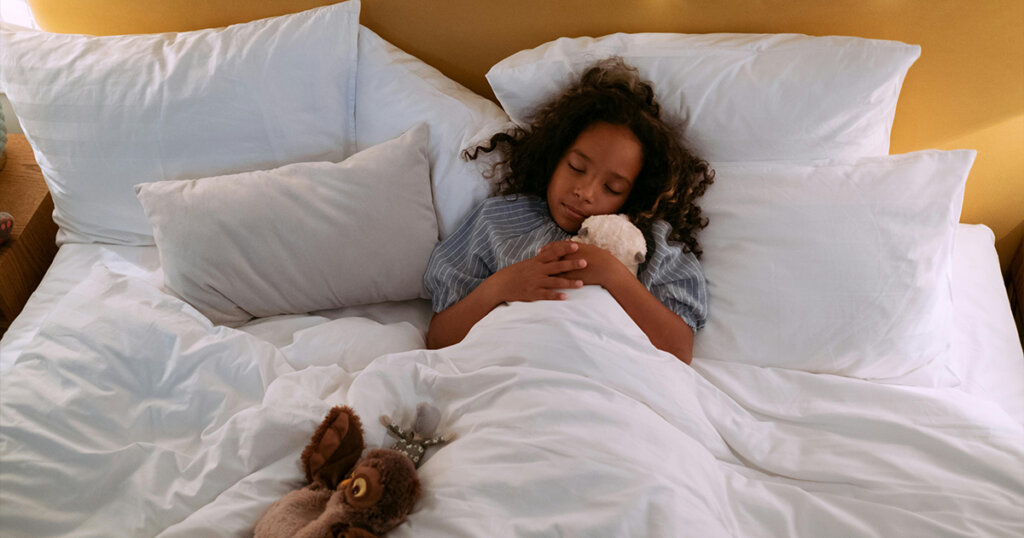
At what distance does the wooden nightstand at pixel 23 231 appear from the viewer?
1.35 meters

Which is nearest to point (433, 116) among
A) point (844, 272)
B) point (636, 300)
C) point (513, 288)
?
point (513, 288)

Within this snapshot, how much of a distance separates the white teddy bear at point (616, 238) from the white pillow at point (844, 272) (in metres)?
0.16

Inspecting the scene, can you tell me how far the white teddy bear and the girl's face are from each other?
6 cm

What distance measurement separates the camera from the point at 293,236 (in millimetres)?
1231

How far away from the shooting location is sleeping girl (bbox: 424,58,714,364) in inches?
45.9

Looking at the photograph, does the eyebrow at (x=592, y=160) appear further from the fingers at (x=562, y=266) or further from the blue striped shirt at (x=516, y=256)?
the fingers at (x=562, y=266)

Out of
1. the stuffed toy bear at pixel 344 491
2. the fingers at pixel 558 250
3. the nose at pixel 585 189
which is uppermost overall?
the nose at pixel 585 189

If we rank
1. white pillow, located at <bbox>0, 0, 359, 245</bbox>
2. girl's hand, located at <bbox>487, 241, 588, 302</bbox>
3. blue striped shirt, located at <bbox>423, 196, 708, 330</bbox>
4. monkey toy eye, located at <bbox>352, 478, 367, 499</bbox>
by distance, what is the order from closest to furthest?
monkey toy eye, located at <bbox>352, 478, 367, 499</bbox> < girl's hand, located at <bbox>487, 241, 588, 302</bbox> < blue striped shirt, located at <bbox>423, 196, 708, 330</bbox> < white pillow, located at <bbox>0, 0, 359, 245</bbox>

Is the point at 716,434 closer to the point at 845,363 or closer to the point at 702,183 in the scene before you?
the point at 845,363

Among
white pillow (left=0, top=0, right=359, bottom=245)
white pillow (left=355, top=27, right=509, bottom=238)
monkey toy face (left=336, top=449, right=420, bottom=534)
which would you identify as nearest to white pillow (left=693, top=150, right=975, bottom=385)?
white pillow (left=355, top=27, right=509, bottom=238)

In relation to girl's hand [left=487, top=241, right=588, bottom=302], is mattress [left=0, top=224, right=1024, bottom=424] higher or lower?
lower

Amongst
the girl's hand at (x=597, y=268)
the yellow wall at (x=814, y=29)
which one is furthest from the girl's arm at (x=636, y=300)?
the yellow wall at (x=814, y=29)

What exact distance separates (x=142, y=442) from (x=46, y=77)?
859 millimetres

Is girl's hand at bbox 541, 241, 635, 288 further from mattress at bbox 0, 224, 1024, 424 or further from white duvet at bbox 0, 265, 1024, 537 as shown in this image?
mattress at bbox 0, 224, 1024, 424
